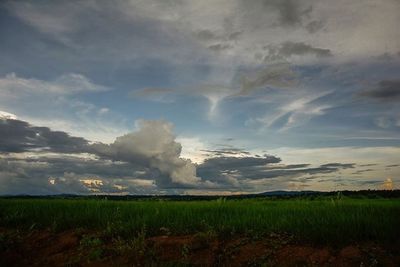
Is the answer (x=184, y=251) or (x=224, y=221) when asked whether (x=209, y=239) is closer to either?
(x=184, y=251)

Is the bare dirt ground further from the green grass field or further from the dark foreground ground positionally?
the green grass field

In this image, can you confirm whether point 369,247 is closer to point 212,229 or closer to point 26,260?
point 212,229

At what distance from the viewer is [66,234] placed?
40.8ft

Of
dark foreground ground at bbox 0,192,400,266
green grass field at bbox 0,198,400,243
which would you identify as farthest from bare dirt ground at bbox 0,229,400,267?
green grass field at bbox 0,198,400,243

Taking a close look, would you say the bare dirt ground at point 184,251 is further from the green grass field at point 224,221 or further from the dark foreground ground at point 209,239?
the green grass field at point 224,221

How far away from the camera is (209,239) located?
33.9ft

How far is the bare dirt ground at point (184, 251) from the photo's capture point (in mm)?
8758

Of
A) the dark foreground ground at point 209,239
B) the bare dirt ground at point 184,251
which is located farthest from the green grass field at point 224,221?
the bare dirt ground at point 184,251

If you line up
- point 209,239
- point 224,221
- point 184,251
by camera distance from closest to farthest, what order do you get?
point 184,251 → point 209,239 → point 224,221

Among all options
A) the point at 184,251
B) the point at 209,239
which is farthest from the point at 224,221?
the point at 184,251

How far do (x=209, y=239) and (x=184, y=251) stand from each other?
0.79m

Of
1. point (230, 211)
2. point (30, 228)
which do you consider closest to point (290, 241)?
point (230, 211)

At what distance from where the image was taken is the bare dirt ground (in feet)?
28.7

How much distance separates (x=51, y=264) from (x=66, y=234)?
207cm
